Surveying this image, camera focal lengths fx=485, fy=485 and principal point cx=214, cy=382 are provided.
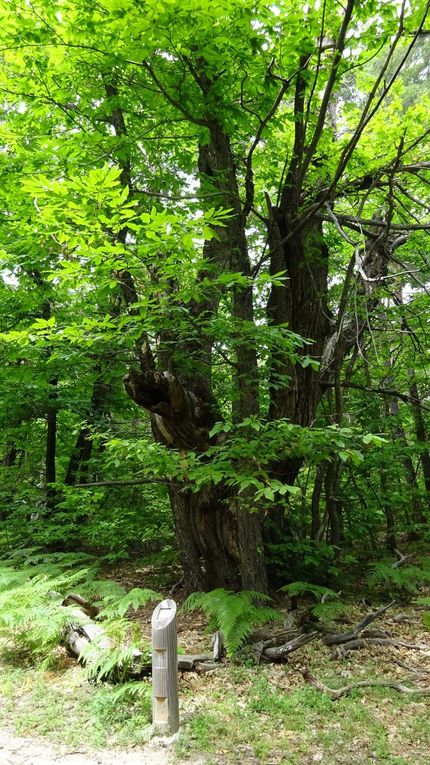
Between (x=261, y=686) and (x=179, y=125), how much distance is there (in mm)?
6527

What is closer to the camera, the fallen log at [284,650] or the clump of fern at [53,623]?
the clump of fern at [53,623]

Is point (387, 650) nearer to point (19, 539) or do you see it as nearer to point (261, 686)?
point (261, 686)

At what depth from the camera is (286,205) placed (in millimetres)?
6348

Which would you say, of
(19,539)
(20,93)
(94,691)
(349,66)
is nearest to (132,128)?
(20,93)

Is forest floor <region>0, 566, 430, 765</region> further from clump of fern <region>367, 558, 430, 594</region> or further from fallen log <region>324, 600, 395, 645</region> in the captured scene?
clump of fern <region>367, 558, 430, 594</region>

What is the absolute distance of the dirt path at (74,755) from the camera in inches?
120

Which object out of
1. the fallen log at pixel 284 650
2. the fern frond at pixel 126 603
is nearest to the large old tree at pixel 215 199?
the fallen log at pixel 284 650

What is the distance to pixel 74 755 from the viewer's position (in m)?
3.13

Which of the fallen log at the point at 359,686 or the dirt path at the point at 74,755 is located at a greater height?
the dirt path at the point at 74,755

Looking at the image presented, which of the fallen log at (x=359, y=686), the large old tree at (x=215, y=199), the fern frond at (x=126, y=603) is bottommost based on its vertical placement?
the fallen log at (x=359, y=686)

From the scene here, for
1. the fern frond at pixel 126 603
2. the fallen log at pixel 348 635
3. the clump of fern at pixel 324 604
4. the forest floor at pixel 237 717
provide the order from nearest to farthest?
the forest floor at pixel 237 717 → the fern frond at pixel 126 603 → the fallen log at pixel 348 635 → the clump of fern at pixel 324 604

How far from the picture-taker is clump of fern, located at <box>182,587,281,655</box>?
4.55m

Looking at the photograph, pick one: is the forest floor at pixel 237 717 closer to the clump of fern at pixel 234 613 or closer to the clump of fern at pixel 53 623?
the clump of fern at pixel 53 623

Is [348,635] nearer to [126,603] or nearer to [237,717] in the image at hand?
[237,717]
